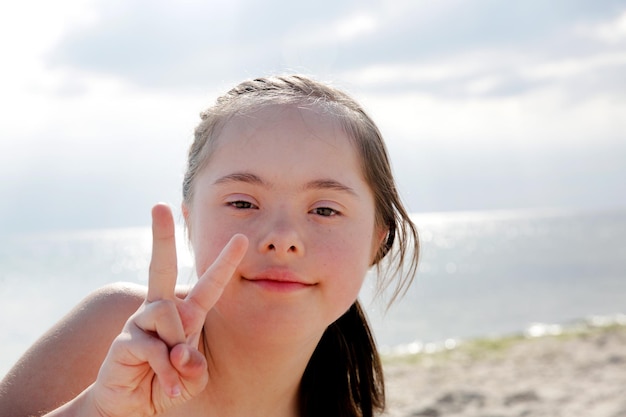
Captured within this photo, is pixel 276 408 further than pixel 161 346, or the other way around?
pixel 276 408

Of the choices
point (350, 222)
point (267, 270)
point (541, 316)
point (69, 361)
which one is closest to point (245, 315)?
point (267, 270)

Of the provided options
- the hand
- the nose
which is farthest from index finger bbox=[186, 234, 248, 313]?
the nose

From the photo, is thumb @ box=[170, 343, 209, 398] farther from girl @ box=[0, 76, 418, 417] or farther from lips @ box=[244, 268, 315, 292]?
lips @ box=[244, 268, 315, 292]

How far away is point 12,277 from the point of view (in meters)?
57.6

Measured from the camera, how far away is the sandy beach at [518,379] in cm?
764

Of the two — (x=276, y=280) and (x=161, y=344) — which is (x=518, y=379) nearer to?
(x=276, y=280)

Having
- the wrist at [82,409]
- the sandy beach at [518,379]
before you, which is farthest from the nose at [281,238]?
the sandy beach at [518,379]

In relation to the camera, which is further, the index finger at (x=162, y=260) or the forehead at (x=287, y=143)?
the forehead at (x=287, y=143)

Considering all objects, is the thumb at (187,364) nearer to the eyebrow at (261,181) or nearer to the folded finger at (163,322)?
the folded finger at (163,322)

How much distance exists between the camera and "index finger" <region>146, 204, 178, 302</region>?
1765 mm

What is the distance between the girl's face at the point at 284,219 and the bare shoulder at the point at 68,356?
1.38 feet

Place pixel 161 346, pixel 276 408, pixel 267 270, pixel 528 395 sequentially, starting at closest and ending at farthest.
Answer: pixel 161 346
pixel 267 270
pixel 276 408
pixel 528 395

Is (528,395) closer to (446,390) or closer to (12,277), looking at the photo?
(446,390)

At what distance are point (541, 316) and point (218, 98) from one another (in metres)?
25.0
